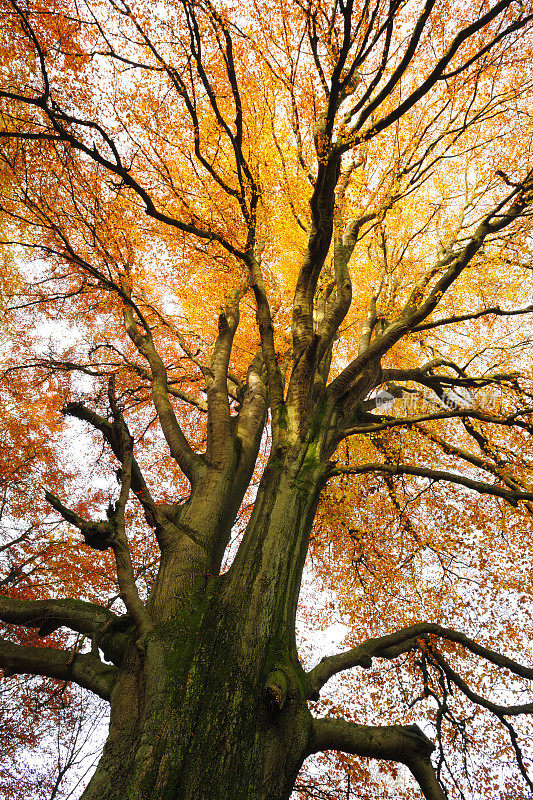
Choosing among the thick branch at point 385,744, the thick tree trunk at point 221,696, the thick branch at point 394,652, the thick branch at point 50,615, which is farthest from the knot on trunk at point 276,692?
the thick branch at point 50,615

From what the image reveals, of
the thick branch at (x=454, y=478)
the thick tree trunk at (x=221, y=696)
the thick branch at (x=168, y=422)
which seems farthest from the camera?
the thick branch at (x=168, y=422)

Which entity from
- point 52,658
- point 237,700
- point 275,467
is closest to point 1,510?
point 52,658

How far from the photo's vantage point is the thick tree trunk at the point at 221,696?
96.7 inches

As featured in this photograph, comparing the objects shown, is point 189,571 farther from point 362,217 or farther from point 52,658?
point 362,217

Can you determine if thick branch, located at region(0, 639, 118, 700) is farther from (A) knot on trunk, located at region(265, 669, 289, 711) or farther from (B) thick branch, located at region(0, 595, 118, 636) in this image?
(A) knot on trunk, located at region(265, 669, 289, 711)

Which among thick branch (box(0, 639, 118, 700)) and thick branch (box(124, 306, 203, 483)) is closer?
thick branch (box(0, 639, 118, 700))

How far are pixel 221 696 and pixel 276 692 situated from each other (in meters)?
0.40

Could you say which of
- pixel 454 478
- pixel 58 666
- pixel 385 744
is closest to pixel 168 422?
pixel 58 666

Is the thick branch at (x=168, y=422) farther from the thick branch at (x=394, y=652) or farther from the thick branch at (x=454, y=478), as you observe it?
the thick branch at (x=394, y=652)

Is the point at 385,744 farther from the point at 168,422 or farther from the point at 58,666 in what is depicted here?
the point at 168,422

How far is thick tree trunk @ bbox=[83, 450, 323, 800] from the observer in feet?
8.05

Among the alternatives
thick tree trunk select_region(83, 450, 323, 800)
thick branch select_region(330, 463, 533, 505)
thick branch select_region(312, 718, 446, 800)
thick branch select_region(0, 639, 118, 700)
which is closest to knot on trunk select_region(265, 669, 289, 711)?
thick tree trunk select_region(83, 450, 323, 800)

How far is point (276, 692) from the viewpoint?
267cm

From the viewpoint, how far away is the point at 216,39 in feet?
19.7
